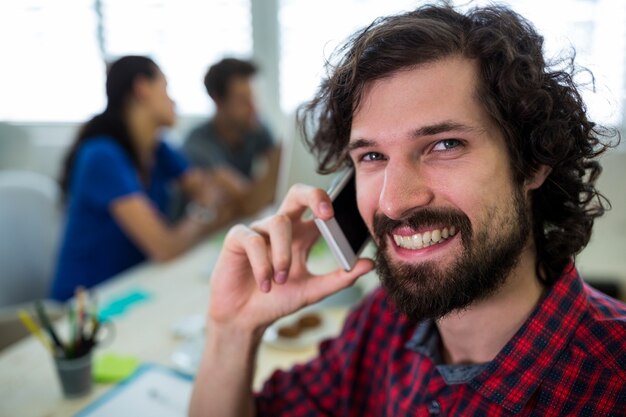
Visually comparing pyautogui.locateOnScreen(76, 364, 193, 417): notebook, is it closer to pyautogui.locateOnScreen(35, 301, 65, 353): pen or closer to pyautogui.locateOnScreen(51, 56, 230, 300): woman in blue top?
pyautogui.locateOnScreen(35, 301, 65, 353): pen

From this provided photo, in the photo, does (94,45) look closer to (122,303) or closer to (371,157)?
(122,303)

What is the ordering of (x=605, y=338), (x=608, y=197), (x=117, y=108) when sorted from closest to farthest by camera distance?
(x=605, y=338) → (x=608, y=197) → (x=117, y=108)

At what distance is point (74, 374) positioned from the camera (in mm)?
1046

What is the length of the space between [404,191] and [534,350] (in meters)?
0.29

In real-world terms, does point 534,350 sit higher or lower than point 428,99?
lower

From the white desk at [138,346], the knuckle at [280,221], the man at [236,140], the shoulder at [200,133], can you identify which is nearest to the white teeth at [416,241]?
the knuckle at [280,221]

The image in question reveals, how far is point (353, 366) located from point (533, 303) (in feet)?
1.11

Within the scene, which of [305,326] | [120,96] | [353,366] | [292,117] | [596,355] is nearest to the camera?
[596,355]

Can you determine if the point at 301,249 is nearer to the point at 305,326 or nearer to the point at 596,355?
the point at 305,326

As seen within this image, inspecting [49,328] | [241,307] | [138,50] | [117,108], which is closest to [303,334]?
[241,307]

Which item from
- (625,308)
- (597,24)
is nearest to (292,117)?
(625,308)

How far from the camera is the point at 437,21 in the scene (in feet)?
2.59

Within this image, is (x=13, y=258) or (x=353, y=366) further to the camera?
(x=13, y=258)

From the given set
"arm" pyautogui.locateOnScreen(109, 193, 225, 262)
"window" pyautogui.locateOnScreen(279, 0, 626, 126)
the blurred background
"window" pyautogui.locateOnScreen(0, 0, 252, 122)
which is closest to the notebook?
"window" pyautogui.locateOnScreen(279, 0, 626, 126)
